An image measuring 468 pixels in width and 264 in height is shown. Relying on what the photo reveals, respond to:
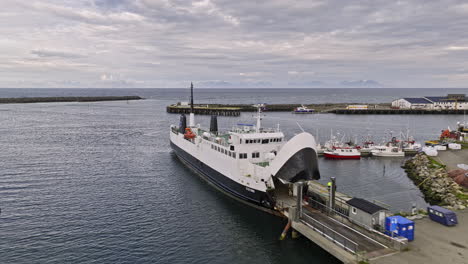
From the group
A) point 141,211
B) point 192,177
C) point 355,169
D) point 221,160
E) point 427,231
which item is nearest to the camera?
point 427,231

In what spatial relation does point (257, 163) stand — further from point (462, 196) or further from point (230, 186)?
point (462, 196)

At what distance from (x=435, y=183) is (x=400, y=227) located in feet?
72.2

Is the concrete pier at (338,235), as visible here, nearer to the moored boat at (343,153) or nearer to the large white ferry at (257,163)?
the large white ferry at (257,163)

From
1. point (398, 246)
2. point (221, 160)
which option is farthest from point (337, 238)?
point (221, 160)

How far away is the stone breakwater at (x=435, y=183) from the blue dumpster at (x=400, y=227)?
966cm

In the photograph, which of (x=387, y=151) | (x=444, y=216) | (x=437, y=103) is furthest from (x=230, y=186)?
(x=437, y=103)

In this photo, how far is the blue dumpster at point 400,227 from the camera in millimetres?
19484

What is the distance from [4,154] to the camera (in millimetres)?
51625

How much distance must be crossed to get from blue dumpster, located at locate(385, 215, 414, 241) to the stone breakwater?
9656 millimetres


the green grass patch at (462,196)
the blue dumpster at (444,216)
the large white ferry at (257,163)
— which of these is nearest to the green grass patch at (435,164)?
the green grass patch at (462,196)

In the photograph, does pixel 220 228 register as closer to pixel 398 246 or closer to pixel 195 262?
pixel 195 262

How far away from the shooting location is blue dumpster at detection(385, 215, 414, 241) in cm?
1948

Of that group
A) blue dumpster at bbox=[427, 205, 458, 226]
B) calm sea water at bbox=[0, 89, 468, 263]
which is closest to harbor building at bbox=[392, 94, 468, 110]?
calm sea water at bbox=[0, 89, 468, 263]

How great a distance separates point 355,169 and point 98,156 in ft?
135
